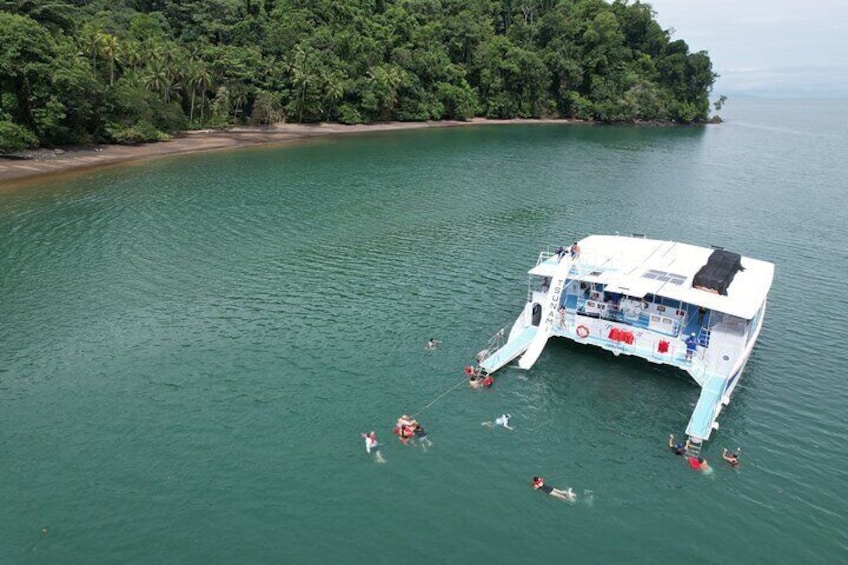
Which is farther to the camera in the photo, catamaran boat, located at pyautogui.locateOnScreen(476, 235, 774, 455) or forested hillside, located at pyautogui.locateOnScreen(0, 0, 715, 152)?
forested hillside, located at pyautogui.locateOnScreen(0, 0, 715, 152)

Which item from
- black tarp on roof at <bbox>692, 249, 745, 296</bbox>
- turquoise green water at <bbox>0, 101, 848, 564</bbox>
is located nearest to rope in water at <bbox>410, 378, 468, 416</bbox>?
turquoise green water at <bbox>0, 101, 848, 564</bbox>

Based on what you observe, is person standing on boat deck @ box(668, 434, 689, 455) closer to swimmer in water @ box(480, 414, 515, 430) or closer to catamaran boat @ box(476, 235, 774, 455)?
catamaran boat @ box(476, 235, 774, 455)

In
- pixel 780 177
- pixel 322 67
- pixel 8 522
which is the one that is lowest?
pixel 8 522

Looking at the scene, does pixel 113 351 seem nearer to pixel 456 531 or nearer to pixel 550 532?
pixel 456 531

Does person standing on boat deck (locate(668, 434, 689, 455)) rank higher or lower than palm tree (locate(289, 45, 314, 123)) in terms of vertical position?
lower

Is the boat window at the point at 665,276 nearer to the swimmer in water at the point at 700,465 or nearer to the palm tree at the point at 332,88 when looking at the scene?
the swimmer in water at the point at 700,465

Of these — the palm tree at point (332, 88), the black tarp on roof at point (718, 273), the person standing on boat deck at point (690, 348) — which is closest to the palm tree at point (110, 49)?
the palm tree at point (332, 88)

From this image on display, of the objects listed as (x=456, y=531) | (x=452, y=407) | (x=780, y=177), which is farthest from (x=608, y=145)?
(x=456, y=531)
